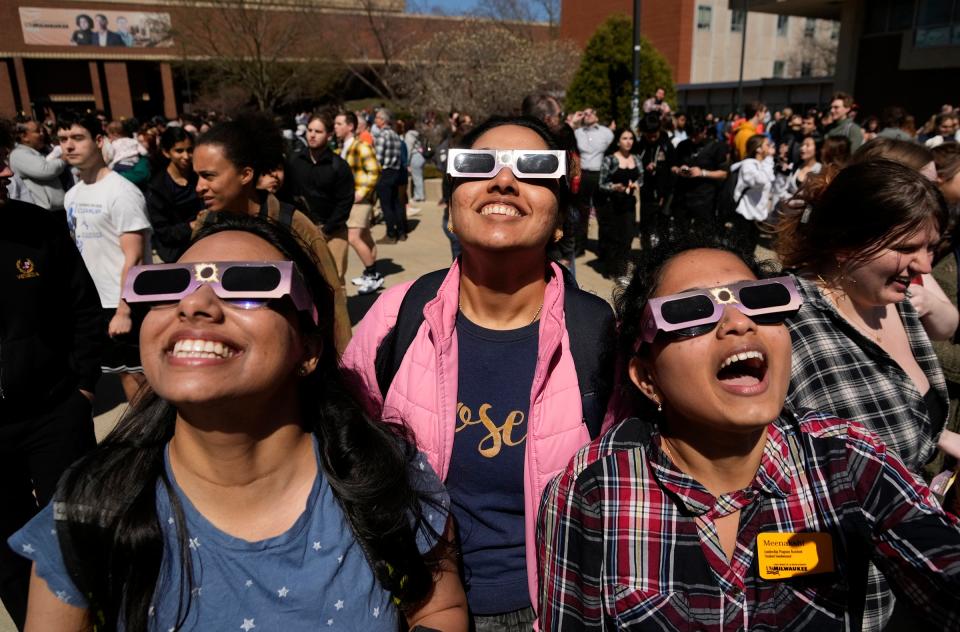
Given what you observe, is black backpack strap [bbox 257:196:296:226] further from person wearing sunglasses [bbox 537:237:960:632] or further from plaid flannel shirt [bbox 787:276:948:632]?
plaid flannel shirt [bbox 787:276:948:632]

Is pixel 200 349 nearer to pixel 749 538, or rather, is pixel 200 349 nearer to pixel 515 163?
pixel 515 163

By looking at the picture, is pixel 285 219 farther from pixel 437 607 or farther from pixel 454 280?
pixel 437 607

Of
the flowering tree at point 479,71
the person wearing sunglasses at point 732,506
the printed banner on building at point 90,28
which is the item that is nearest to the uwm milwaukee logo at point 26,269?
the person wearing sunglasses at point 732,506

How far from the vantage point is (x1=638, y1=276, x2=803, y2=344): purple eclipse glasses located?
1524mm

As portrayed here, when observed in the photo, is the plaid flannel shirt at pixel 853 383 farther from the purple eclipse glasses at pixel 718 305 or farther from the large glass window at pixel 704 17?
the large glass window at pixel 704 17

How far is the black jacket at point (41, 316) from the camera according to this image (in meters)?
2.56

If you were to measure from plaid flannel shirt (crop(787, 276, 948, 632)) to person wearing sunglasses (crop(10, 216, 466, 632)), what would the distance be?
4.18 ft

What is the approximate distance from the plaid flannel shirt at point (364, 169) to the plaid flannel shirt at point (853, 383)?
21.8 ft

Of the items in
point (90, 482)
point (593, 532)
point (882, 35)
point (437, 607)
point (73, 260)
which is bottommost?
point (437, 607)

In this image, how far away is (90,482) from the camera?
157cm

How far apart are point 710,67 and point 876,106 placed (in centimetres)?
1923

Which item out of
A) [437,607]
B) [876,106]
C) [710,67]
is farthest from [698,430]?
[710,67]

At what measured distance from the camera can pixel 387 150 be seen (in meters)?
10.7

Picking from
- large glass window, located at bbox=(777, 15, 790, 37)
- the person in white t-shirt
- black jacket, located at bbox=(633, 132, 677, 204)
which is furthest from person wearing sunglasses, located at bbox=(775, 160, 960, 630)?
large glass window, located at bbox=(777, 15, 790, 37)
